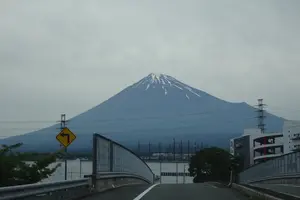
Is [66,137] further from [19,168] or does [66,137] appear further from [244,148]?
[244,148]

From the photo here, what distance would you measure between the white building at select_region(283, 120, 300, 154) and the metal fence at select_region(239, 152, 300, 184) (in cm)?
7632

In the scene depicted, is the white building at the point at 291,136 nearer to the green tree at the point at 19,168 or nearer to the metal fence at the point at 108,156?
the metal fence at the point at 108,156

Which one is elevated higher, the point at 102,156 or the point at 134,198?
the point at 102,156

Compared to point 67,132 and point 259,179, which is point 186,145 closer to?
point 259,179

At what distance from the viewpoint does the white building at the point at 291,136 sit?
389 ft

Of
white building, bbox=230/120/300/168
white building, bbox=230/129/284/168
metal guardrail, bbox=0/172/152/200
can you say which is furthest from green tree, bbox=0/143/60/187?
white building, bbox=230/129/284/168

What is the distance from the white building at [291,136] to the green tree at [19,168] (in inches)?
4010

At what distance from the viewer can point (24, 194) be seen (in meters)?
12.3

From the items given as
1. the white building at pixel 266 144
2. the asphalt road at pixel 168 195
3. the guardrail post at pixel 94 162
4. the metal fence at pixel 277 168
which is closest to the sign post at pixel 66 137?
the guardrail post at pixel 94 162

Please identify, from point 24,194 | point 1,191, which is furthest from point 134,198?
point 1,191

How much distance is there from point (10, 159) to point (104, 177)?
14.4 feet

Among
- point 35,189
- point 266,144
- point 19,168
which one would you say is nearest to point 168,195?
point 19,168

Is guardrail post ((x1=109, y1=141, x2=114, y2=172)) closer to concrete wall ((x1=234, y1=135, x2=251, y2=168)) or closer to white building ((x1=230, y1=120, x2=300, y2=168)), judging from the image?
white building ((x1=230, y1=120, x2=300, y2=168))

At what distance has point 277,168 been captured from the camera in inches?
1352
